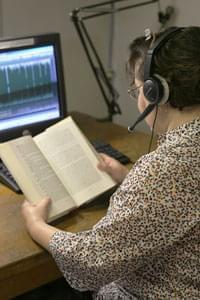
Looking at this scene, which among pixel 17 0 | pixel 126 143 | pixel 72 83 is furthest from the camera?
pixel 72 83

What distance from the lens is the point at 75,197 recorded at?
136 cm

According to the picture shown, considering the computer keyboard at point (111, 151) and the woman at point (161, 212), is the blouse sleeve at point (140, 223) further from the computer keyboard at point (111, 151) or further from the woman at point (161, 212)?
the computer keyboard at point (111, 151)

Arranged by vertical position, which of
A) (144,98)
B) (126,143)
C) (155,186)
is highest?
(144,98)

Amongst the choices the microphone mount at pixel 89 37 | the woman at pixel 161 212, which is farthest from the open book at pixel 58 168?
the microphone mount at pixel 89 37

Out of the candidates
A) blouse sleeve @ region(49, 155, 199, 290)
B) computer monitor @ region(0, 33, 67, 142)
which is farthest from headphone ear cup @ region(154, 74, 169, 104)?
computer monitor @ region(0, 33, 67, 142)

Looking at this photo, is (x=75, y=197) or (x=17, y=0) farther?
(x=17, y=0)

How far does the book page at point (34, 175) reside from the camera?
1307 millimetres

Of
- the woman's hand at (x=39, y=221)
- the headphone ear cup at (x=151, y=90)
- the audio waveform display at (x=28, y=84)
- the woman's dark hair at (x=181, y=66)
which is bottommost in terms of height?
the woman's hand at (x=39, y=221)

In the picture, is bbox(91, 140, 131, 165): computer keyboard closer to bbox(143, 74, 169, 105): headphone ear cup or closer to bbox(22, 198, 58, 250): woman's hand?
bbox(22, 198, 58, 250): woman's hand

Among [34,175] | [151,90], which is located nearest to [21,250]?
[34,175]

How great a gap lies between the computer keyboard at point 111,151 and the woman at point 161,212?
1.84ft

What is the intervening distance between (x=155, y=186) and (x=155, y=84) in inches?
8.3

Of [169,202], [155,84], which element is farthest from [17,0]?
[169,202]

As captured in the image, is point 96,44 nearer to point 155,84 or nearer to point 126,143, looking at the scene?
point 126,143
